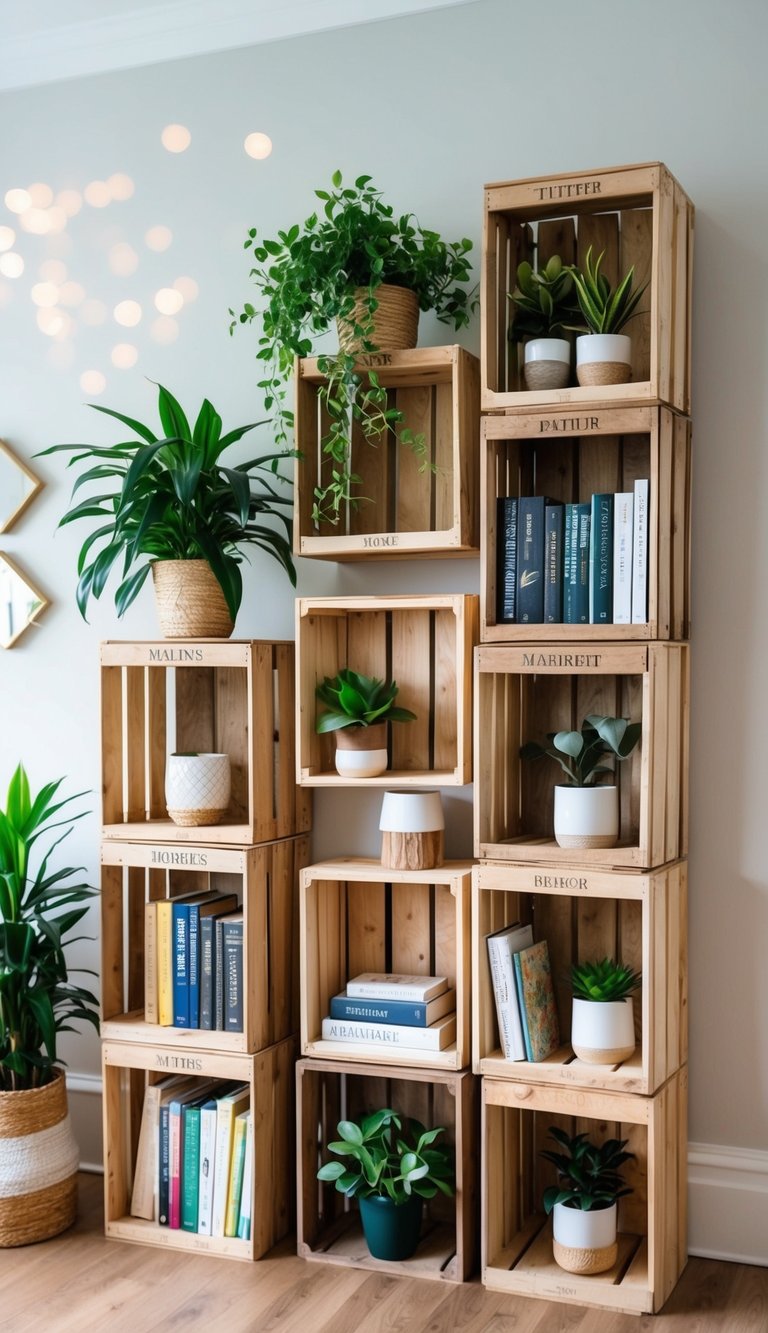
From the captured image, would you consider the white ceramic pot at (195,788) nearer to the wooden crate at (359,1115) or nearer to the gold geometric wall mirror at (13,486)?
the wooden crate at (359,1115)

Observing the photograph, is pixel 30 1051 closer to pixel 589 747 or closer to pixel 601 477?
pixel 589 747

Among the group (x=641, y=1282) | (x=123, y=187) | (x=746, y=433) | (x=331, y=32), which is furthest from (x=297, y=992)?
(x=331, y=32)

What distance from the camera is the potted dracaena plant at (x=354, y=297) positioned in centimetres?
265

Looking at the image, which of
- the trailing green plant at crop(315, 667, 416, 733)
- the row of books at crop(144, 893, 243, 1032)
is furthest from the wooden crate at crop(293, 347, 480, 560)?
the row of books at crop(144, 893, 243, 1032)

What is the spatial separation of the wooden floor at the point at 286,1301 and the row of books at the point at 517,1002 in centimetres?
47

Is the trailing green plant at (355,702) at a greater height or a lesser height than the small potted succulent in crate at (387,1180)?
greater

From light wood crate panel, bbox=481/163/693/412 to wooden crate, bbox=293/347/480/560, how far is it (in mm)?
123

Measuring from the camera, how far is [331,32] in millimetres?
2975

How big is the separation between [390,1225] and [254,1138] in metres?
0.33

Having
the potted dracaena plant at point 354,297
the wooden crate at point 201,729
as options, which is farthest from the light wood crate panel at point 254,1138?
the potted dracaena plant at point 354,297

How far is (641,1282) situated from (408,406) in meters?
1.86

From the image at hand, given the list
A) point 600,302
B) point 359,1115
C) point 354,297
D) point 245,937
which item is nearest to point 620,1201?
point 359,1115

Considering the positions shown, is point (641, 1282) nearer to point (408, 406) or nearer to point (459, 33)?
point (408, 406)

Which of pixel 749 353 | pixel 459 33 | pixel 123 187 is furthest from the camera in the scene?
pixel 123 187
